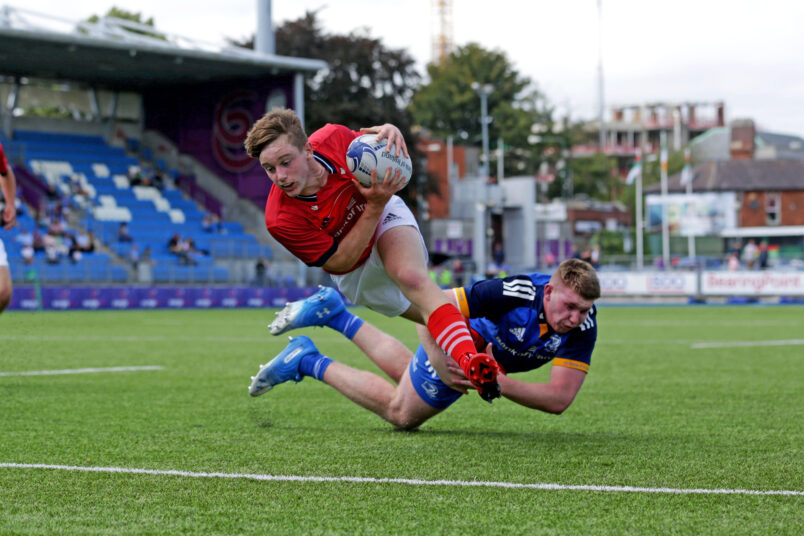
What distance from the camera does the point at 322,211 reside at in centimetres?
524

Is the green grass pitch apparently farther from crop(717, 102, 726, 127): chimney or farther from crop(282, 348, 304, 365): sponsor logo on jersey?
crop(717, 102, 726, 127): chimney

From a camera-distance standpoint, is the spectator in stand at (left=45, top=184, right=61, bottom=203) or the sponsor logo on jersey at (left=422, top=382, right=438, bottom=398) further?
the spectator in stand at (left=45, top=184, right=61, bottom=203)

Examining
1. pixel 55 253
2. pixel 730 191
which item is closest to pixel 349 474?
pixel 55 253

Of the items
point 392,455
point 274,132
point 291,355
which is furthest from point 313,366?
point 274,132

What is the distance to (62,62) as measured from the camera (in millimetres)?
32875

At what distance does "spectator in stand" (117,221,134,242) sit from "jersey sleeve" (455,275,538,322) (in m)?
25.9

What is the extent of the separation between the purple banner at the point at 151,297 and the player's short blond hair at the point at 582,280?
66.6 ft

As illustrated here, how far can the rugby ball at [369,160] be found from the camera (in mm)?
5082

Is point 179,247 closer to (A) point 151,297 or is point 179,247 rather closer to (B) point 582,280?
(A) point 151,297

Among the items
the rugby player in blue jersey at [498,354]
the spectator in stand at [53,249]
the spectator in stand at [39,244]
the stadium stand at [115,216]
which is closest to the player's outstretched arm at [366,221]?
the rugby player in blue jersey at [498,354]

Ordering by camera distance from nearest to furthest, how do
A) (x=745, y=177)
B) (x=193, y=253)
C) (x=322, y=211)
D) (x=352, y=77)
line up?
(x=322, y=211)
(x=193, y=253)
(x=352, y=77)
(x=745, y=177)

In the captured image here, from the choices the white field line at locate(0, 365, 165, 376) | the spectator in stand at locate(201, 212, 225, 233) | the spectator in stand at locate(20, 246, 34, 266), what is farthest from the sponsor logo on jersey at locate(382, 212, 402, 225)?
the spectator in stand at locate(201, 212, 225, 233)

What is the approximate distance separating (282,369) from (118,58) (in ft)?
91.7

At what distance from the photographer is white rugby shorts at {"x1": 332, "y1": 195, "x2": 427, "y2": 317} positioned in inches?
214
